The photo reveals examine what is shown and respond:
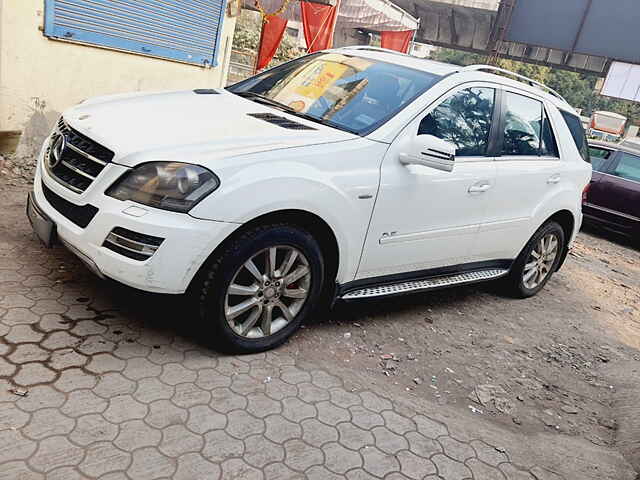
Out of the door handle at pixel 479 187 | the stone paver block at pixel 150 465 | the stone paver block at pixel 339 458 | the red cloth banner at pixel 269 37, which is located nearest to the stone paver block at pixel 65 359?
the stone paver block at pixel 150 465

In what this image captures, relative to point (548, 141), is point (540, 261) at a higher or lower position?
lower

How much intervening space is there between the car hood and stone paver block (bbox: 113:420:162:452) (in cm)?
122

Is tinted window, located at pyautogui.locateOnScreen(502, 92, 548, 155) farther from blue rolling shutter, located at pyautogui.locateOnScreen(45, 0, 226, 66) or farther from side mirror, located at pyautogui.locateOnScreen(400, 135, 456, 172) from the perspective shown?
blue rolling shutter, located at pyautogui.locateOnScreen(45, 0, 226, 66)

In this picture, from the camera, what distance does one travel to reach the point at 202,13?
741 centimetres

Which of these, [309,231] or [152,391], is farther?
[309,231]

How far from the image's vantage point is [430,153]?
3381 mm

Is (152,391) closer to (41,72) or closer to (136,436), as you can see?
(136,436)

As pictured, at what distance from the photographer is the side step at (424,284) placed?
3649 mm

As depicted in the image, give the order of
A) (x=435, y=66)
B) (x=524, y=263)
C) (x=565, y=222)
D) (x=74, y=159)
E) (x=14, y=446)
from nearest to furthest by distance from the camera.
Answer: (x=14, y=446), (x=74, y=159), (x=435, y=66), (x=524, y=263), (x=565, y=222)

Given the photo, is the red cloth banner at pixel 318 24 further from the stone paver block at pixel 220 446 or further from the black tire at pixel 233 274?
the stone paver block at pixel 220 446

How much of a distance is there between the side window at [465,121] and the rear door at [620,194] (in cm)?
610

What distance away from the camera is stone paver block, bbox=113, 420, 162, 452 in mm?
2391

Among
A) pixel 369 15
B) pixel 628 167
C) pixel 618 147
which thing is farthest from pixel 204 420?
pixel 369 15

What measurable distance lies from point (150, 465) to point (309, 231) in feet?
4.87
